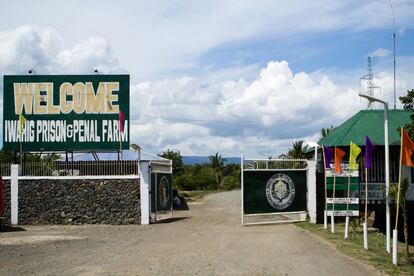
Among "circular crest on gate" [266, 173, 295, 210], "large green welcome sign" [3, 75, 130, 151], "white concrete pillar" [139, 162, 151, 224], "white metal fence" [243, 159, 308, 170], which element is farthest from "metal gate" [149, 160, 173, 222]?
"circular crest on gate" [266, 173, 295, 210]

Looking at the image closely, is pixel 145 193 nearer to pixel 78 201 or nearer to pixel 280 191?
pixel 78 201

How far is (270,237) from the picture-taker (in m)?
17.8

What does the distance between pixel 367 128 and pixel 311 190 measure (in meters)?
5.68

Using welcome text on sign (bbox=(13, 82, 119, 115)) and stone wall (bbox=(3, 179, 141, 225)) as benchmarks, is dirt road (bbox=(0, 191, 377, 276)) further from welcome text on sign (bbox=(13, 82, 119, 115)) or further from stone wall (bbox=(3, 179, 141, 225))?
welcome text on sign (bbox=(13, 82, 119, 115))

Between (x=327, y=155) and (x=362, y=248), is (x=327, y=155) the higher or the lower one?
the higher one

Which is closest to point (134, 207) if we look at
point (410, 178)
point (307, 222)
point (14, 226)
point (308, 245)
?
point (14, 226)

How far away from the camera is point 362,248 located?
600 inches

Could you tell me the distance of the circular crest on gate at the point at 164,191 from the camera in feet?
80.9

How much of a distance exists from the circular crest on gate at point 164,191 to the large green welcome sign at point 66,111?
108 inches

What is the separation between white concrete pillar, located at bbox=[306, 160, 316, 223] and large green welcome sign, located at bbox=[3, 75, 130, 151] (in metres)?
8.85

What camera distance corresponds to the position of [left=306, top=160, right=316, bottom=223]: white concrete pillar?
73.3 feet

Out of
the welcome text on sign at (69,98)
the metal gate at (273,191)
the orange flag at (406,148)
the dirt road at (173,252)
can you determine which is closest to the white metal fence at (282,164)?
the metal gate at (273,191)

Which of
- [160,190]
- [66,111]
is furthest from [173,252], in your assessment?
[66,111]

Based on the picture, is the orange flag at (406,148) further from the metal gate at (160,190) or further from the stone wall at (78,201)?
the stone wall at (78,201)
